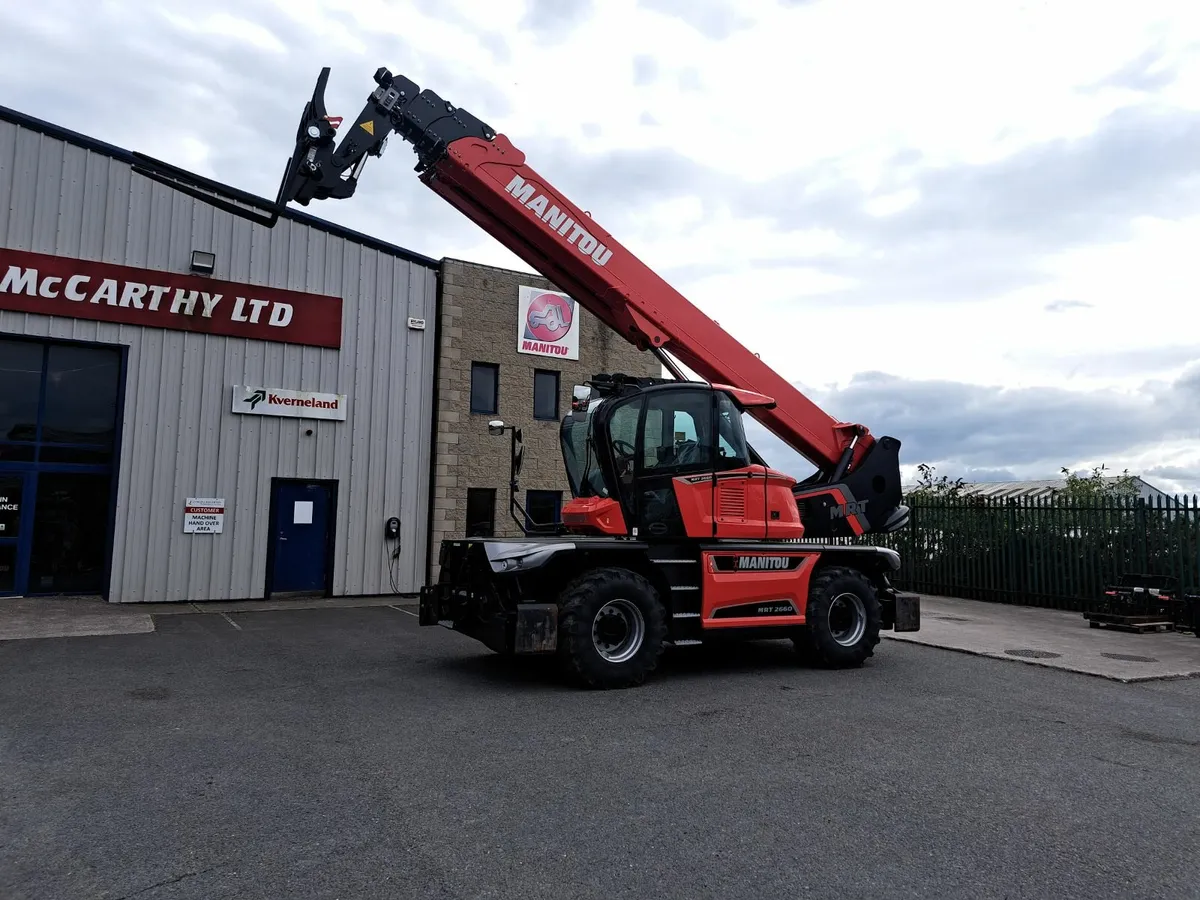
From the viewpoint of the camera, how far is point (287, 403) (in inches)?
560

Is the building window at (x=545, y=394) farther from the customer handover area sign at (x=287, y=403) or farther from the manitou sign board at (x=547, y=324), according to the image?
the customer handover area sign at (x=287, y=403)

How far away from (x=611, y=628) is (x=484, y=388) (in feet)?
31.7

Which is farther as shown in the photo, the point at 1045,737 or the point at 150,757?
the point at 1045,737

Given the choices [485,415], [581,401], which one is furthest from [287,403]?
[581,401]

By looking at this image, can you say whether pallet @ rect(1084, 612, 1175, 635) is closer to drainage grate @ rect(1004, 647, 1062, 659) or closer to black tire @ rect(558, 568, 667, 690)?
drainage grate @ rect(1004, 647, 1062, 659)

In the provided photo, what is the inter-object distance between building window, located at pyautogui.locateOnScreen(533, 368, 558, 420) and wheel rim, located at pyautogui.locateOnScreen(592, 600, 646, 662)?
9.83 metres

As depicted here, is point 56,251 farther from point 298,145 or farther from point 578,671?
point 578,671

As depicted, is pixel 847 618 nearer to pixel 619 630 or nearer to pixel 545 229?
pixel 619 630

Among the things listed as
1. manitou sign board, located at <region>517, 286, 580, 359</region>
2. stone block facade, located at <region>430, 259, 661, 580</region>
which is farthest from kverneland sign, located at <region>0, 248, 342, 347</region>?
manitou sign board, located at <region>517, 286, 580, 359</region>

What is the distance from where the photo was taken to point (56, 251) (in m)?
12.6

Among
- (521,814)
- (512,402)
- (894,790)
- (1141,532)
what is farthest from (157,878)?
(1141,532)

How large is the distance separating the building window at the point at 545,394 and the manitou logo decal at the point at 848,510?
8732 millimetres

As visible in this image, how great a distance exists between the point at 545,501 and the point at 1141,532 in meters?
10.9

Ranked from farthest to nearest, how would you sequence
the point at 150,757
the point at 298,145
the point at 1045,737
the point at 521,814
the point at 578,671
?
the point at 298,145 → the point at 578,671 → the point at 1045,737 → the point at 150,757 → the point at 521,814
